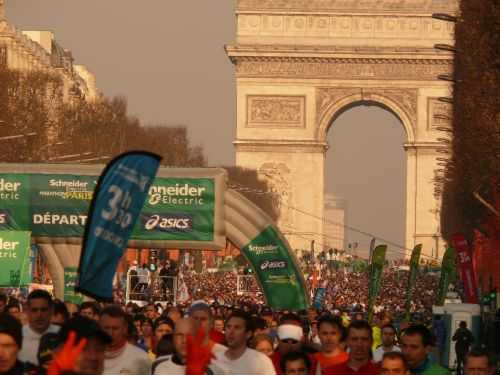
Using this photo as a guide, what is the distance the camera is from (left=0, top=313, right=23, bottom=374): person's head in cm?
951

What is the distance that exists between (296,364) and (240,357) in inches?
25.9

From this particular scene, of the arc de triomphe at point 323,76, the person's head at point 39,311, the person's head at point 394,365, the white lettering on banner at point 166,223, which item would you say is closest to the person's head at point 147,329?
the person's head at point 39,311

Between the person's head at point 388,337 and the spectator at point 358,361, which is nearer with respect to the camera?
the spectator at point 358,361

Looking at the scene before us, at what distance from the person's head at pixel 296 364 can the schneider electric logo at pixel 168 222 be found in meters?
15.0

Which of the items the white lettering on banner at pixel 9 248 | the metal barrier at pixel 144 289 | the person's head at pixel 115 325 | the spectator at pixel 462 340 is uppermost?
the white lettering on banner at pixel 9 248

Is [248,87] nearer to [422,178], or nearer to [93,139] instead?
[422,178]

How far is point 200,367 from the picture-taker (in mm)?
9477

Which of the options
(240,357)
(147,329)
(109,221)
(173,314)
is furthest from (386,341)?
(109,221)

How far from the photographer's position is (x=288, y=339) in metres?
13.7

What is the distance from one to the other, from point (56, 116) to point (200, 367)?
212 ft

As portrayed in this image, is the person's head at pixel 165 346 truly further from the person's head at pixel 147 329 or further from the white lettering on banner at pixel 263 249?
the white lettering on banner at pixel 263 249

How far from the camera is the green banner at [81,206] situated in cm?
2661

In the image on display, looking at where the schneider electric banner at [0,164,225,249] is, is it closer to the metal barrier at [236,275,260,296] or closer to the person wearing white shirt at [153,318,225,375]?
the person wearing white shirt at [153,318,225,375]

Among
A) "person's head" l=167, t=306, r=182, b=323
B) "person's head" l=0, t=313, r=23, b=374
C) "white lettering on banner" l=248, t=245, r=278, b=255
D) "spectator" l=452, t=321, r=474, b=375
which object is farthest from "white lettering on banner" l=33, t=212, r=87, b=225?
"person's head" l=0, t=313, r=23, b=374
